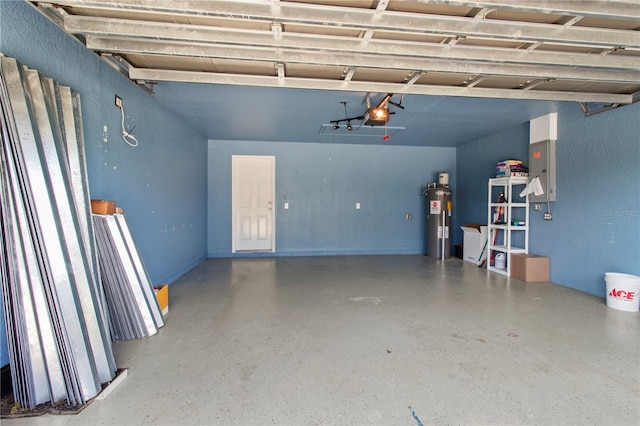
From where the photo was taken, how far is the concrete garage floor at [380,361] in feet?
4.96

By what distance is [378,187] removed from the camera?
636 centimetres

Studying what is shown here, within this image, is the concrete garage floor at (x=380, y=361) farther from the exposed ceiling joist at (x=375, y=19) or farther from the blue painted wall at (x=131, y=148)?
the exposed ceiling joist at (x=375, y=19)

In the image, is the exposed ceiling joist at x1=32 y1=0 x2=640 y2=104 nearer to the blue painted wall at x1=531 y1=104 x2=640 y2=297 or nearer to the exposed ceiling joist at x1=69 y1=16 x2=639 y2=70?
the exposed ceiling joist at x1=69 y1=16 x2=639 y2=70

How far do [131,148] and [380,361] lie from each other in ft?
10.2

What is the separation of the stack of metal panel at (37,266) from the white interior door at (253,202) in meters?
4.29

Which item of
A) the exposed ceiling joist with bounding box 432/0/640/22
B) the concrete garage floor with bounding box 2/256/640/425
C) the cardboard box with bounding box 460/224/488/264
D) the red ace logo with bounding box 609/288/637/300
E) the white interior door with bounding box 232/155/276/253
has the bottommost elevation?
the concrete garage floor with bounding box 2/256/640/425

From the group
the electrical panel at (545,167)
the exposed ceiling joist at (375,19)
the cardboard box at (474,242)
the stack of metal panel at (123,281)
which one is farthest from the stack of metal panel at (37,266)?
the cardboard box at (474,242)

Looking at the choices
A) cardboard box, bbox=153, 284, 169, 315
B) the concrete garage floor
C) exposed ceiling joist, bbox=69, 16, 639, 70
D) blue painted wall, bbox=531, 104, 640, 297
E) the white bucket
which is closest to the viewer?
the concrete garage floor

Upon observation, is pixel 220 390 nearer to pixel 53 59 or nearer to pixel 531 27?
pixel 53 59

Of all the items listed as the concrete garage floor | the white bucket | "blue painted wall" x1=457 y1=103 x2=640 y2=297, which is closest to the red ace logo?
the white bucket

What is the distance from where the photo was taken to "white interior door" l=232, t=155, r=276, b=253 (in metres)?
5.97

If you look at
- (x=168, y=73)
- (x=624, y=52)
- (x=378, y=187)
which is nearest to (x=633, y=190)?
(x=624, y=52)

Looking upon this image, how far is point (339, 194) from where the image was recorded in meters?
6.25

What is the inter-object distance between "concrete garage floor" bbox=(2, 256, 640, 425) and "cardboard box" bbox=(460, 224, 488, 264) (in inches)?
63.8
